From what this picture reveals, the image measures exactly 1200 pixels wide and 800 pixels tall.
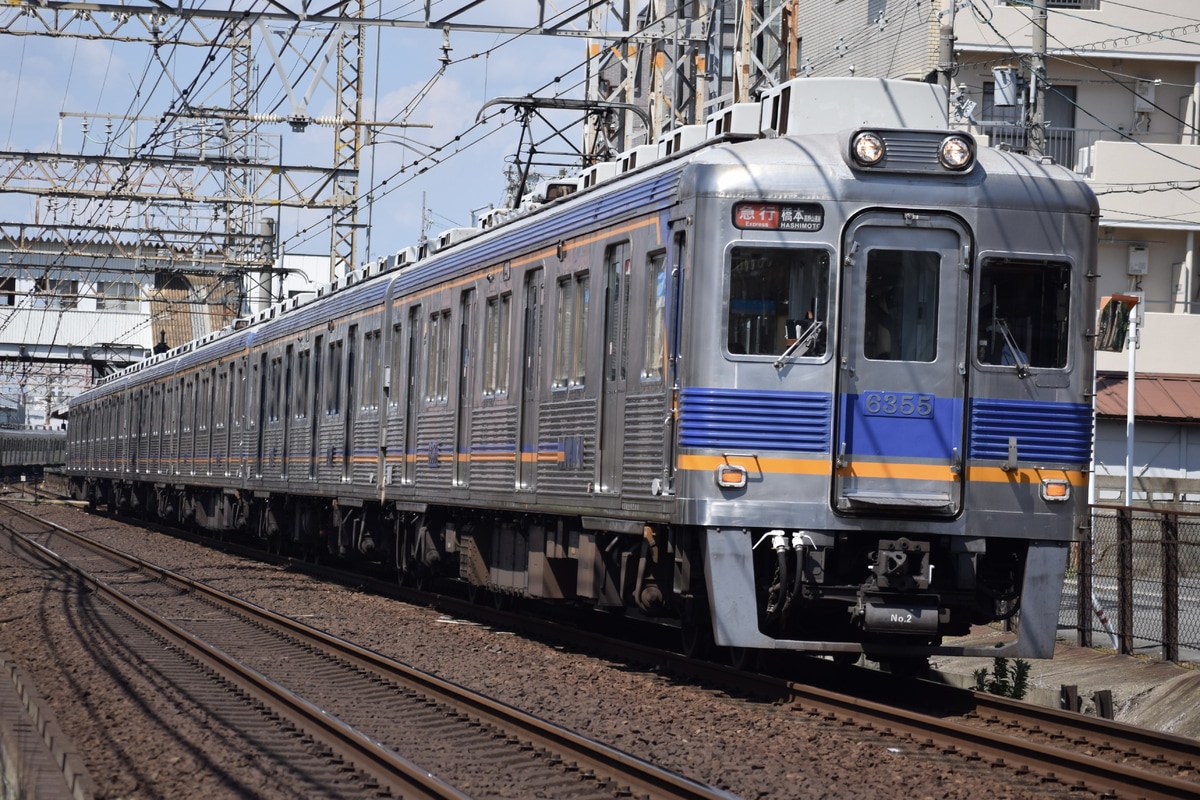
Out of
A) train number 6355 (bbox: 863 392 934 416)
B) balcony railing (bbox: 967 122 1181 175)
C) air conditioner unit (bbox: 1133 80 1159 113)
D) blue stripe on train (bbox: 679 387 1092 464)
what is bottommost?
blue stripe on train (bbox: 679 387 1092 464)

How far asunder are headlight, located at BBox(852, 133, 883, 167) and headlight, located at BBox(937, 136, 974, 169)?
376 mm

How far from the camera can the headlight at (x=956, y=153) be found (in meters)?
9.77

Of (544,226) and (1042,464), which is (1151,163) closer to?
(544,226)

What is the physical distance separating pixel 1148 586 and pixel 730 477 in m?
4.89

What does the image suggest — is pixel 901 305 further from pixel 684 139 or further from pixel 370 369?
pixel 370 369

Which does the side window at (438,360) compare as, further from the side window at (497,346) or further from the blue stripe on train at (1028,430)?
the blue stripe on train at (1028,430)

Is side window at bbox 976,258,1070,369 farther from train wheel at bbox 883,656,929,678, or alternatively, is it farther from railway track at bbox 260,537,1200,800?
train wheel at bbox 883,656,929,678

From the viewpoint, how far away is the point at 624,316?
36.6 ft

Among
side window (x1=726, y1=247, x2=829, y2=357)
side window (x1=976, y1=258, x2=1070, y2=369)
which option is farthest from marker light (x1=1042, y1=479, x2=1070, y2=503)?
side window (x1=726, y1=247, x2=829, y2=357)

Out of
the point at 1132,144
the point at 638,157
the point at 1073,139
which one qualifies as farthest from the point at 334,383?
the point at 1132,144

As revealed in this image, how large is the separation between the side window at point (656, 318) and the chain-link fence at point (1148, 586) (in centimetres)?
420

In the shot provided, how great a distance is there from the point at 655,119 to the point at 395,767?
1503cm

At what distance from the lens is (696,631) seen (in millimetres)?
11172

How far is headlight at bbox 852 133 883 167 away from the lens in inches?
384
